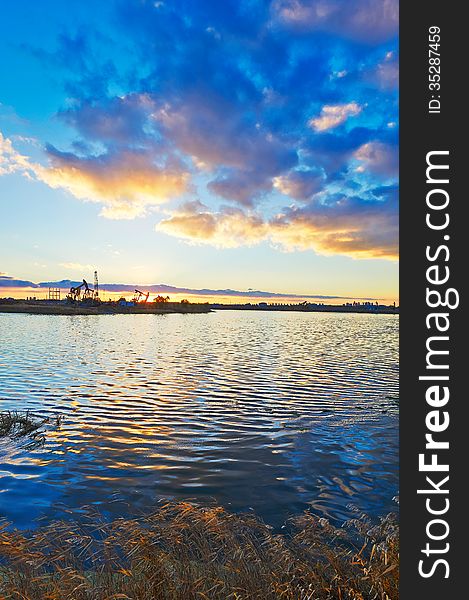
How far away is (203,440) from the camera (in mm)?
16203

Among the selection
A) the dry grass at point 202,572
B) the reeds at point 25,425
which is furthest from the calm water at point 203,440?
the dry grass at point 202,572

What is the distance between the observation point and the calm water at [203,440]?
1125 cm

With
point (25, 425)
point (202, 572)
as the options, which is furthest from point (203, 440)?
point (202, 572)

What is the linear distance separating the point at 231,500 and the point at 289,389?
53.4 ft

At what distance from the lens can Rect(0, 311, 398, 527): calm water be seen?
11.2 metres

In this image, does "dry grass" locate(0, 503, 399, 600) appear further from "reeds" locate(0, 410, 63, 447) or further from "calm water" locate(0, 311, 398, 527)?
"reeds" locate(0, 410, 63, 447)

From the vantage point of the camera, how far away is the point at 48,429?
17062 mm

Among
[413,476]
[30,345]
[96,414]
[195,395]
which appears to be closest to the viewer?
[413,476]

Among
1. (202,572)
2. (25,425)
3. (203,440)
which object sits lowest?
(203,440)

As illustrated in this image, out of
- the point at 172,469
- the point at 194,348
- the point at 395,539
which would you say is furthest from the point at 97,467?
the point at 194,348

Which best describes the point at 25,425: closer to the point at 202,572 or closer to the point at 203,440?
the point at 203,440

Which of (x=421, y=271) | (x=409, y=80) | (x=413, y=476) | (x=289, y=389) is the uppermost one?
(x=409, y=80)

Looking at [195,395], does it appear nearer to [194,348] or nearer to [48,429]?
[48,429]

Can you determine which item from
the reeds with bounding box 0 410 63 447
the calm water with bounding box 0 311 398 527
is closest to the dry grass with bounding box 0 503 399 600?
the calm water with bounding box 0 311 398 527
